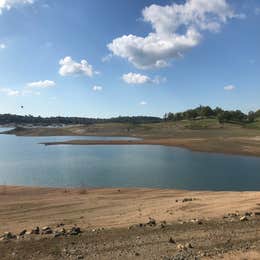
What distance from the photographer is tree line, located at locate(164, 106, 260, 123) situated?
483 ft

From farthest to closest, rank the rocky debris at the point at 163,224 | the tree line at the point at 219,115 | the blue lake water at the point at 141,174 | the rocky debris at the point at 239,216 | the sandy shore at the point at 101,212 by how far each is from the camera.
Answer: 1. the tree line at the point at 219,115
2. the blue lake water at the point at 141,174
3. the sandy shore at the point at 101,212
4. the rocky debris at the point at 239,216
5. the rocky debris at the point at 163,224

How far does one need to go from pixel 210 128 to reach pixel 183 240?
391ft

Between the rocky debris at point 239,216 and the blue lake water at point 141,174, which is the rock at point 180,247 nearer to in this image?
the rocky debris at point 239,216

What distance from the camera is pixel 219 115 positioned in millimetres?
146375

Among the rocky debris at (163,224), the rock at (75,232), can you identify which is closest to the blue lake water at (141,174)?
the rocky debris at (163,224)

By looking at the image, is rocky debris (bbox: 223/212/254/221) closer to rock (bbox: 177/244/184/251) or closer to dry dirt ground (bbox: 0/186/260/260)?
dry dirt ground (bbox: 0/186/260/260)

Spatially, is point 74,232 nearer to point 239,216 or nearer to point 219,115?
point 239,216

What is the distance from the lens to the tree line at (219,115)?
147075 millimetres

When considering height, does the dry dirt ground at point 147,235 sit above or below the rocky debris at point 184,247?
below

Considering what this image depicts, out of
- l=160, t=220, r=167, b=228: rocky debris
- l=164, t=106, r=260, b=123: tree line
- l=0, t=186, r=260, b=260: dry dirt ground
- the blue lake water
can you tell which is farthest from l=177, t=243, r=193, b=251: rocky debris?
l=164, t=106, r=260, b=123: tree line

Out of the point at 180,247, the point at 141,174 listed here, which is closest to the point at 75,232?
the point at 180,247

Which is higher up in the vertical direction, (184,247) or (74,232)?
(184,247)

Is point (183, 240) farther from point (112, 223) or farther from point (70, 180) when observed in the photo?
point (70, 180)

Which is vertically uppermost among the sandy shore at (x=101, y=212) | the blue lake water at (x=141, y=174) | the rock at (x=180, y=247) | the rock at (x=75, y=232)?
the rock at (x=180, y=247)
